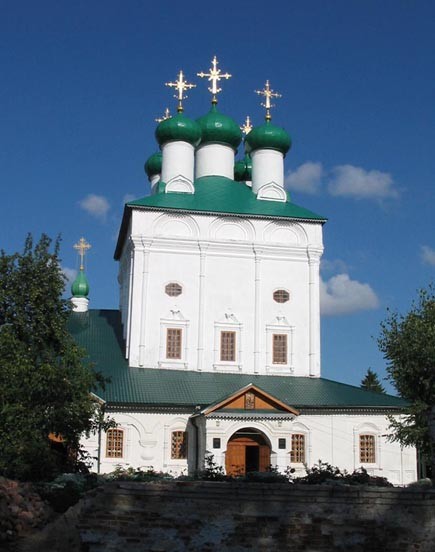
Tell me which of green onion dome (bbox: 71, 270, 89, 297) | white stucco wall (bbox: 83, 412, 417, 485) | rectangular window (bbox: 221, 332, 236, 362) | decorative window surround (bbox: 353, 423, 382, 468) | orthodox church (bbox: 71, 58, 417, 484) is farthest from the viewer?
green onion dome (bbox: 71, 270, 89, 297)

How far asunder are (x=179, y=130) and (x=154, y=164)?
3.99m

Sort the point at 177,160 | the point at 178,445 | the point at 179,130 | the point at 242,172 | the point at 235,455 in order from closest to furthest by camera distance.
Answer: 1. the point at 235,455
2. the point at 178,445
3. the point at 177,160
4. the point at 179,130
5. the point at 242,172

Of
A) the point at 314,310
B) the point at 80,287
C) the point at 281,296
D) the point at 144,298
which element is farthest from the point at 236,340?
the point at 80,287

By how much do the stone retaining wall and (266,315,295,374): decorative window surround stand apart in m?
16.0

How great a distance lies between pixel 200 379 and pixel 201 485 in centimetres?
1489

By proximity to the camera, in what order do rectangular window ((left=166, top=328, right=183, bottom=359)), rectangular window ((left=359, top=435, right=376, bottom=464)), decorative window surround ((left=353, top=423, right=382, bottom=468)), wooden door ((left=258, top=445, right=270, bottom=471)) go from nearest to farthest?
wooden door ((left=258, top=445, right=270, bottom=471)) → decorative window surround ((left=353, top=423, right=382, bottom=468)) → rectangular window ((left=359, top=435, right=376, bottom=464)) → rectangular window ((left=166, top=328, right=183, bottom=359))

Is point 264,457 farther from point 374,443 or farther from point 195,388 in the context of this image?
point 374,443

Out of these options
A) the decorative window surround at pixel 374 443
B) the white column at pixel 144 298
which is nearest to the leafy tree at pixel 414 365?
the decorative window surround at pixel 374 443

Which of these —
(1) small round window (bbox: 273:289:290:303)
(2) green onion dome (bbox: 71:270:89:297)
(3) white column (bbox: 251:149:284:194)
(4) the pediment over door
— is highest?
(3) white column (bbox: 251:149:284:194)

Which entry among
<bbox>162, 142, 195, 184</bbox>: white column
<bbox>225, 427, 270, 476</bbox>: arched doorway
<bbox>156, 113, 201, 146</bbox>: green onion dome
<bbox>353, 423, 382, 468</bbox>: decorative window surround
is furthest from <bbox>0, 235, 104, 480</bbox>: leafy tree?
<bbox>156, 113, 201, 146</bbox>: green onion dome

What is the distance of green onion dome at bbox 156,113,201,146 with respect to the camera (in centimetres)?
2711

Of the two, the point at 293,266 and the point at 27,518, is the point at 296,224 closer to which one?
the point at 293,266

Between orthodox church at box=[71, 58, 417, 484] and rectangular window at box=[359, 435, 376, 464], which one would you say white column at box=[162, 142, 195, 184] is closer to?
orthodox church at box=[71, 58, 417, 484]

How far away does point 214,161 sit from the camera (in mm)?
27625
